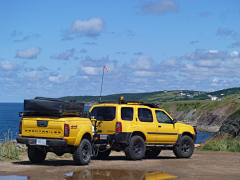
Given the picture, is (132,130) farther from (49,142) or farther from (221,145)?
(221,145)

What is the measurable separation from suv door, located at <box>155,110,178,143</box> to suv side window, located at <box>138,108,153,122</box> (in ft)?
1.51

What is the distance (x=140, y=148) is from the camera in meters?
14.4

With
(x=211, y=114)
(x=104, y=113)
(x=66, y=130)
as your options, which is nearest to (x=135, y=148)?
(x=104, y=113)

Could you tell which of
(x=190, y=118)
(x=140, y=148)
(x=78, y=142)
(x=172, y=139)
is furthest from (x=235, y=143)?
(x=190, y=118)

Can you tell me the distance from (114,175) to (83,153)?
2405mm

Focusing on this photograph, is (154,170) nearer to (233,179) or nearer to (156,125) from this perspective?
(233,179)

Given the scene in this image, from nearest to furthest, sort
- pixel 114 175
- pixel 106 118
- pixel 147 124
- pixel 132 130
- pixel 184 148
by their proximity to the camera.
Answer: pixel 114 175
pixel 132 130
pixel 106 118
pixel 147 124
pixel 184 148

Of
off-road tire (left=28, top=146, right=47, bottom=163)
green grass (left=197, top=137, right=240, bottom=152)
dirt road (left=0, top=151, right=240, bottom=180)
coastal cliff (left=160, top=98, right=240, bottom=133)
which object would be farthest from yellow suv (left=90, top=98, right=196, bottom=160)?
coastal cliff (left=160, top=98, right=240, bottom=133)

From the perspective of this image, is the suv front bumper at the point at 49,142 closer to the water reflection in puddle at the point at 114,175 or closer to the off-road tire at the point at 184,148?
the water reflection in puddle at the point at 114,175

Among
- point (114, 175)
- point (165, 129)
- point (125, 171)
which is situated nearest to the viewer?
A: point (114, 175)

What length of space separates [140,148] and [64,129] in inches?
149

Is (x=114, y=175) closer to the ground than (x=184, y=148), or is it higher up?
closer to the ground

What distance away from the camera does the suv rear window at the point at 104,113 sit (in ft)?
46.2

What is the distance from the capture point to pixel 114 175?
10.5m
